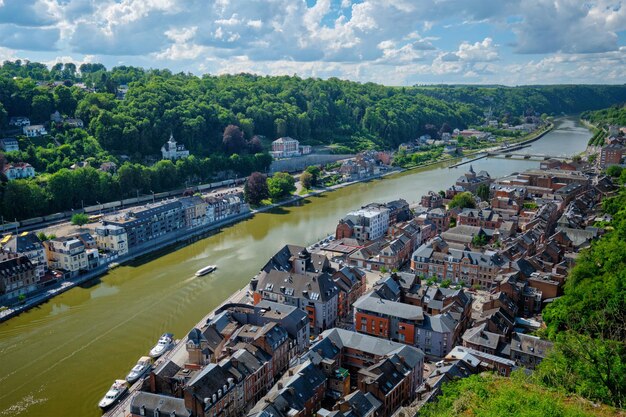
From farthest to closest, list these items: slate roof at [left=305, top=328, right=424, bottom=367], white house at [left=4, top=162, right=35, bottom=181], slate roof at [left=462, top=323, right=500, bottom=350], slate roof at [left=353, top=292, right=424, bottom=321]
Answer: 1. white house at [left=4, top=162, right=35, bottom=181]
2. slate roof at [left=353, top=292, right=424, bottom=321]
3. slate roof at [left=462, top=323, right=500, bottom=350]
4. slate roof at [left=305, top=328, right=424, bottom=367]

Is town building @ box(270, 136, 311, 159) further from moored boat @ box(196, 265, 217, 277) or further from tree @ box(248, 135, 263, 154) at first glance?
moored boat @ box(196, 265, 217, 277)

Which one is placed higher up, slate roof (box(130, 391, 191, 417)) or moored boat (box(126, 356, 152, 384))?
slate roof (box(130, 391, 191, 417))

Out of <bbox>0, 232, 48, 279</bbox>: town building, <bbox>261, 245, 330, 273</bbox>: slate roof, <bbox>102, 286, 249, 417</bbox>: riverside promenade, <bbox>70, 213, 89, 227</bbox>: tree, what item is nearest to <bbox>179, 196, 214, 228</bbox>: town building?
<bbox>70, 213, 89, 227</bbox>: tree

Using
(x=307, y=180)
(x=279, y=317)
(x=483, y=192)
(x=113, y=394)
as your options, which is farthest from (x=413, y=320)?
(x=307, y=180)

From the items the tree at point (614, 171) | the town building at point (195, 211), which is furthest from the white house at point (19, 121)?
the tree at point (614, 171)

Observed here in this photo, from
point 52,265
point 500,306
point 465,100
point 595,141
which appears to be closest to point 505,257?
point 500,306

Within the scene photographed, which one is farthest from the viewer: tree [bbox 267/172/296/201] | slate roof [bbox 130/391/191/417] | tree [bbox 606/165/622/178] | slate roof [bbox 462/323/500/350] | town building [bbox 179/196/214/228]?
tree [bbox 606/165/622/178]

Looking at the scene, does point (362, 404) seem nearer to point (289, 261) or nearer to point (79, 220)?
point (289, 261)

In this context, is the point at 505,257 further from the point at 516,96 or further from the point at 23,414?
the point at 516,96
